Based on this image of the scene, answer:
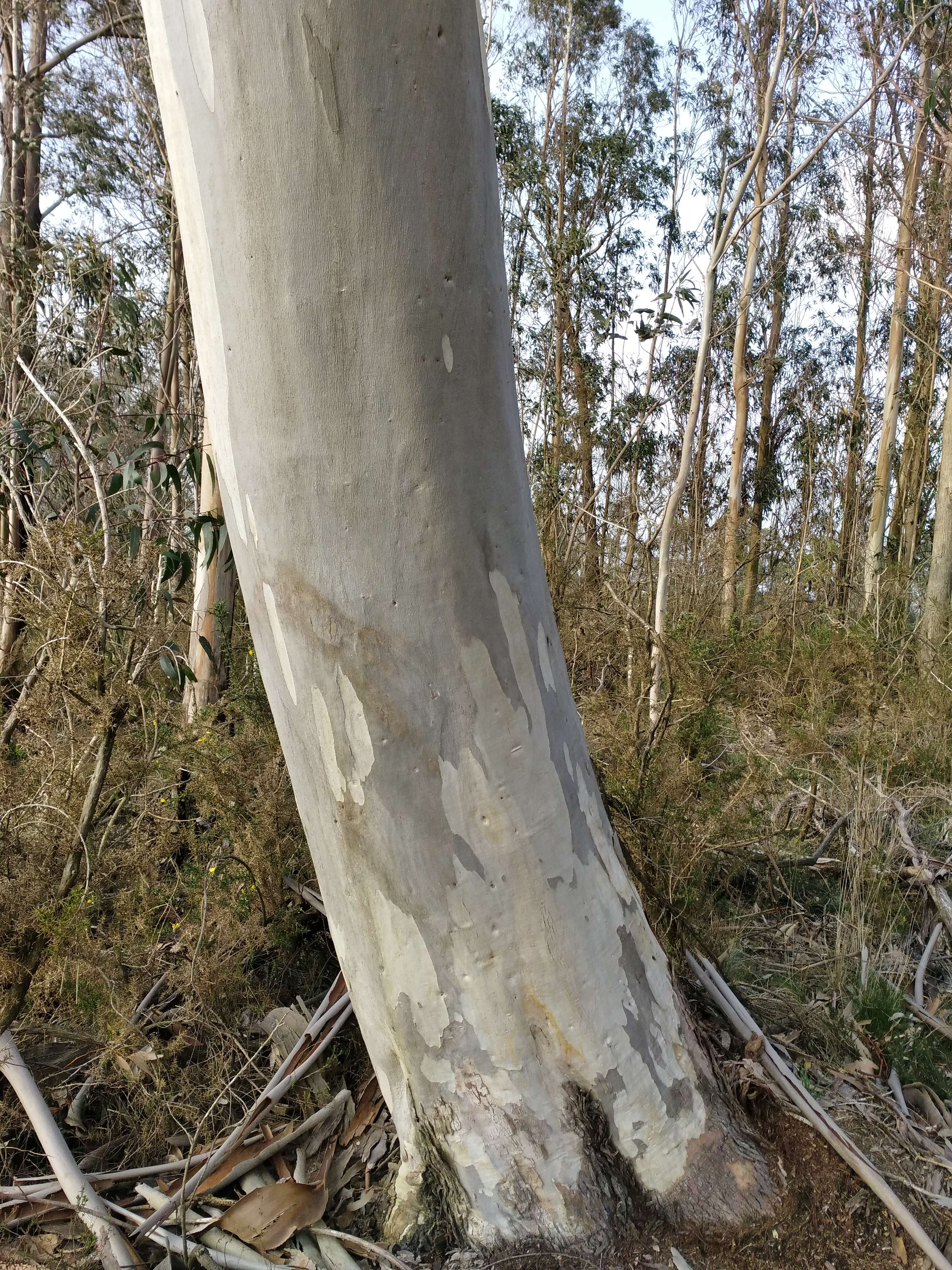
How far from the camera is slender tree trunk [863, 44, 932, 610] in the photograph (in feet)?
33.3

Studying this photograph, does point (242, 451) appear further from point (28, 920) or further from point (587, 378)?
point (587, 378)

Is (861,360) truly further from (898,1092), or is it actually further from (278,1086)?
(278,1086)

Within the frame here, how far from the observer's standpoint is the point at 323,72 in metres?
1.08

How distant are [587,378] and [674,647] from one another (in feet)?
26.3

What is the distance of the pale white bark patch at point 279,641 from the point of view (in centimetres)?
128

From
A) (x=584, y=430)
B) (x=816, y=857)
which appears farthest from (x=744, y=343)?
(x=816, y=857)

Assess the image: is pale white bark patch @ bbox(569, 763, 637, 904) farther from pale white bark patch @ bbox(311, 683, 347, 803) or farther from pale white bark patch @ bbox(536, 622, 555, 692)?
pale white bark patch @ bbox(311, 683, 347, 803)

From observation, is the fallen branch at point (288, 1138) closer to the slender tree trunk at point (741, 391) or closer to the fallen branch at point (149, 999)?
the fallen branch at point (149, 999)

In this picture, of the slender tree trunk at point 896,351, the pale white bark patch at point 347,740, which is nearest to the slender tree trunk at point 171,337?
the pale white bark patch at point 347,740

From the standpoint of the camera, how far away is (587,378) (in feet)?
37.0

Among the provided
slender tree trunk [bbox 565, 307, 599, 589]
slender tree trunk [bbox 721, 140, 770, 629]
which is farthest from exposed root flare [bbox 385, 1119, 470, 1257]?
slender tree trunk [bbox 721, 140, 770, 629]

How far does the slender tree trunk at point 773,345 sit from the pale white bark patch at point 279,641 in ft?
40.0

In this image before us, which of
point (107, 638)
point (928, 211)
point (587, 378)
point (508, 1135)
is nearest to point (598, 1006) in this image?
point (508, 1135)

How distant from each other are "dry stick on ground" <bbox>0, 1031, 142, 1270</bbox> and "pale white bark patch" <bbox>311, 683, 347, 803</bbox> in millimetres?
940
